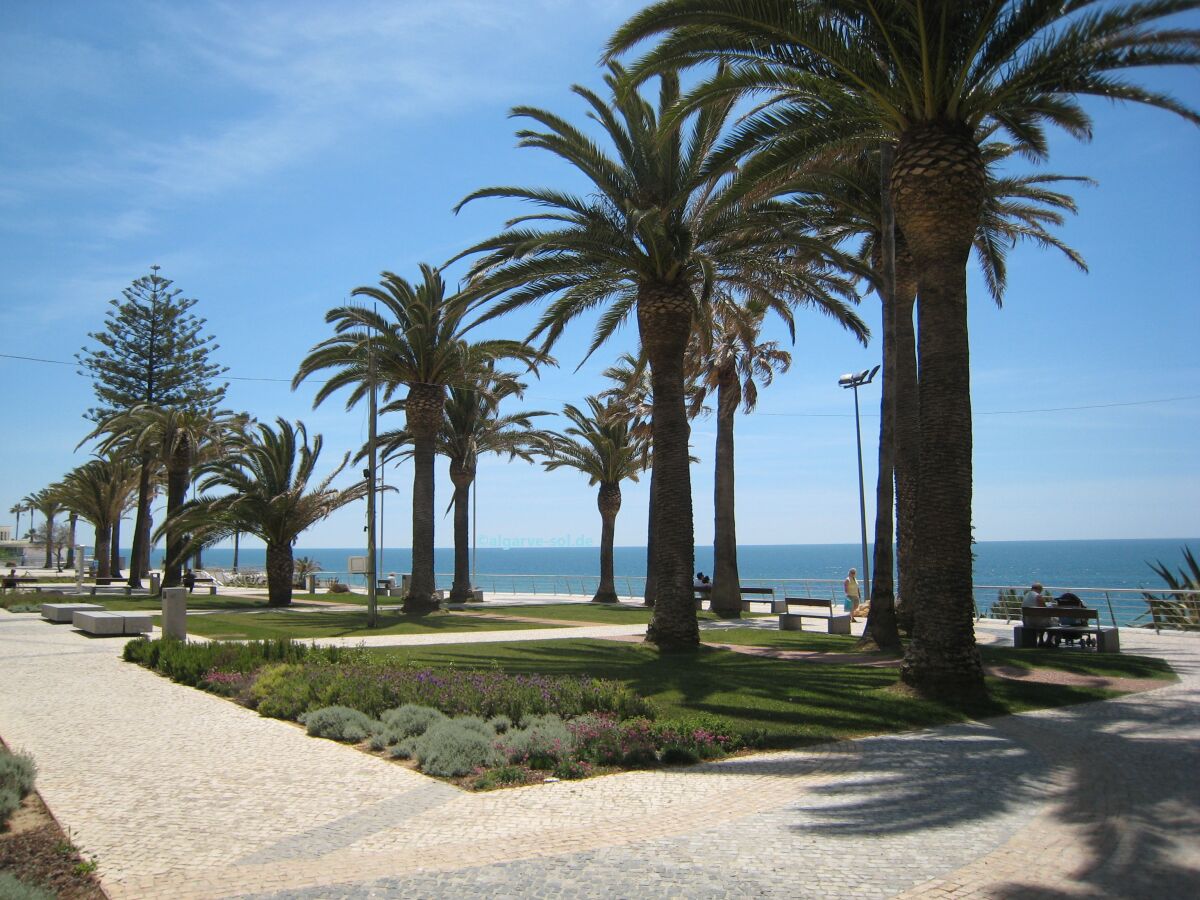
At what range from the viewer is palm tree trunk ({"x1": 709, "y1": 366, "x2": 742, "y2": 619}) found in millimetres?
25609

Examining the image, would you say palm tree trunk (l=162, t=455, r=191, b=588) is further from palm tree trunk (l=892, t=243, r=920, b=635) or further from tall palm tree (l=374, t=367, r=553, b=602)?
palm tree trunk (l=892, t=243, r=920, b=635)

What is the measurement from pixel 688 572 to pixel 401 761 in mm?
8271

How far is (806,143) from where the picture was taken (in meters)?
12.6

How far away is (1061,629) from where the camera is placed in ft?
53.2

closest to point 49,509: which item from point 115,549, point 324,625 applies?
point 115,549

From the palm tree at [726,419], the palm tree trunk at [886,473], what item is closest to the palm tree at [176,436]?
the palm tree at [726,419]

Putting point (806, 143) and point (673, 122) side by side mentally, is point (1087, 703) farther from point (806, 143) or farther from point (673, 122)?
point (673, 122)

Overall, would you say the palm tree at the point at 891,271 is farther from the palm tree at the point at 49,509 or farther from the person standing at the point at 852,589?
the palm tree at the point at 49,509

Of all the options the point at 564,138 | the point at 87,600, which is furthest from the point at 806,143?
the point at 87,600

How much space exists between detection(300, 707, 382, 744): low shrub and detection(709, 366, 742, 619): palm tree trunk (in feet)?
56.0

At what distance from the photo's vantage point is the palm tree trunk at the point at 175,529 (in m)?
28.7

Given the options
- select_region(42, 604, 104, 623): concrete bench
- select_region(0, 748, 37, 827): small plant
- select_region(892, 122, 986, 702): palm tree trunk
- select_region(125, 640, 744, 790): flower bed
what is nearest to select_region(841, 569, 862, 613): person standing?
select_region(892, 122, 986, 702): palm tree trunk

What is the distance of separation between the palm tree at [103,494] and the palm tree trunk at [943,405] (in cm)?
4240

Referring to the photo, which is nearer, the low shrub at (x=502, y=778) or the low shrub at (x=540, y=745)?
the low shrub at (x=502, y=778)
